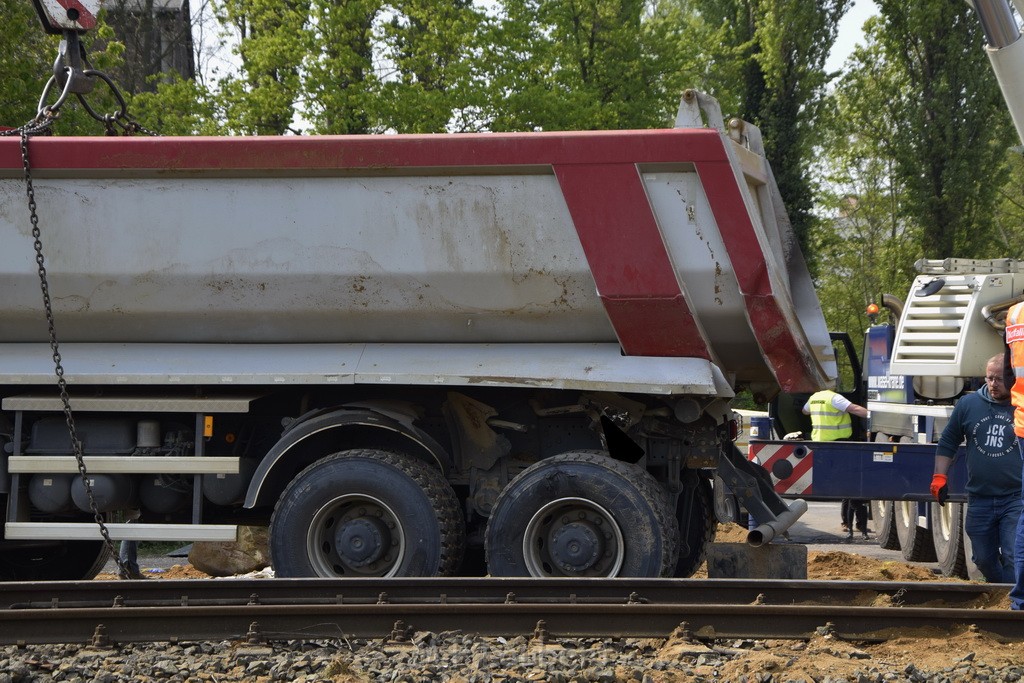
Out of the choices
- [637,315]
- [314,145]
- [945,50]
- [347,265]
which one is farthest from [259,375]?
[945,50]

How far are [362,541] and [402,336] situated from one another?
131 centimetres

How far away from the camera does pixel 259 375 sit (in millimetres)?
7043

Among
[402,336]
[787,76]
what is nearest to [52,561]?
[402,336]

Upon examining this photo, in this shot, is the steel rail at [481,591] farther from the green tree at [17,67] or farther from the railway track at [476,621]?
the green tree at [17,67]

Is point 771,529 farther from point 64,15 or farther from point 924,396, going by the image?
point 64,15

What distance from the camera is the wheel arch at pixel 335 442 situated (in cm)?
704

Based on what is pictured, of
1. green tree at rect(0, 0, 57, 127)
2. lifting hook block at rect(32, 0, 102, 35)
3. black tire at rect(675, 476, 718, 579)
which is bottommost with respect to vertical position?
black tire at rect(675, 476, 718, 579)

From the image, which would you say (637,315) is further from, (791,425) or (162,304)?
(791,425)

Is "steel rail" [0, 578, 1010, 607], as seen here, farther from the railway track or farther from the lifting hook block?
the lifting hook block

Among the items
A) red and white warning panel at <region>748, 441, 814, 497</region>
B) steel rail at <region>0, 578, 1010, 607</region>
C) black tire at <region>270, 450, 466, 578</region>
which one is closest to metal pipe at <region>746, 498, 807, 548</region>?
steel rail at <region>0, 578, 1010, 607</region>

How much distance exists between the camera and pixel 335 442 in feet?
24.4

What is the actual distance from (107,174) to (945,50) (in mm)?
24163

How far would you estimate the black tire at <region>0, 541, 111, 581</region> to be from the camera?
8.45 m

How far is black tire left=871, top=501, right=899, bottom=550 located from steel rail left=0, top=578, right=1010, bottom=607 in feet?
18.2
